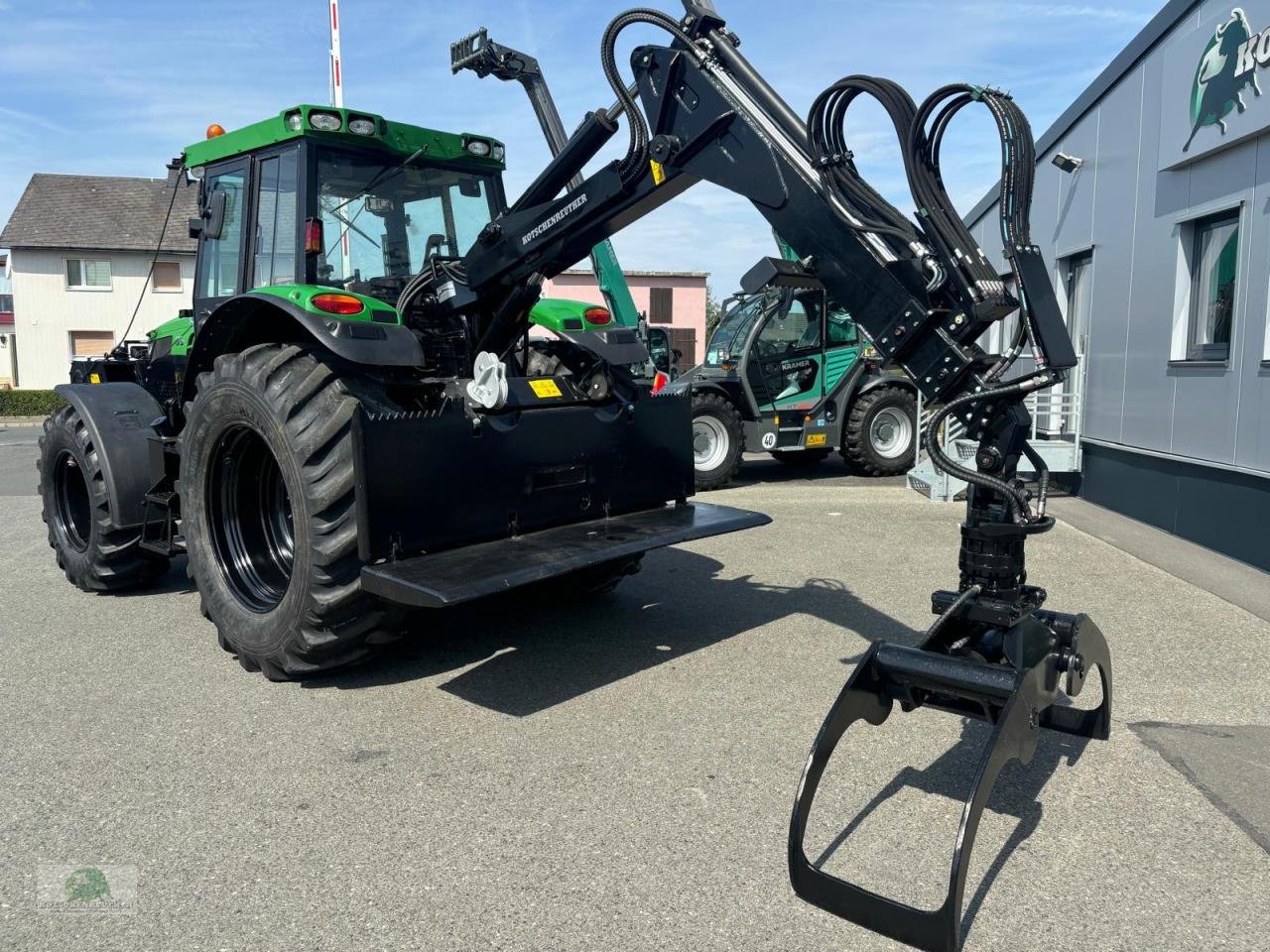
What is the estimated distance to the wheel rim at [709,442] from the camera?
36.7 feet

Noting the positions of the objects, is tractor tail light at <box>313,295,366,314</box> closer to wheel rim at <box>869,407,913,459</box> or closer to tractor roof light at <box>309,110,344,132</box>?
tractor roof light at <box>309,110,344,132</box>

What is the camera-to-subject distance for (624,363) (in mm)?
5309

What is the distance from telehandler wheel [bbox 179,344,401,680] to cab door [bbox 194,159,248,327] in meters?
0.82

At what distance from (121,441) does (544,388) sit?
286 centimetres

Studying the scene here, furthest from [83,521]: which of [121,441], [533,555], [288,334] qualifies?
[533,555]

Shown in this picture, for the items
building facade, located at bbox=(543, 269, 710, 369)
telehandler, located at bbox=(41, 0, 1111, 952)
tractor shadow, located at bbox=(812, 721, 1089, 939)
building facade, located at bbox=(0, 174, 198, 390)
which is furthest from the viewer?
building facade, located at bbox=(543, 269, 710, 369)

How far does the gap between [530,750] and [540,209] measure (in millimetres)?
2449

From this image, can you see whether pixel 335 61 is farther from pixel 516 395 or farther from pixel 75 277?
pixel 75 277

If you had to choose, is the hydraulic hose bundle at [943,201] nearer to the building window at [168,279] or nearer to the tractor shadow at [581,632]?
the tractor shadow at [581,632]

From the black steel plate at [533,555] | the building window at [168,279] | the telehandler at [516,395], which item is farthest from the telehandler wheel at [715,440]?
the building window at [168,279]

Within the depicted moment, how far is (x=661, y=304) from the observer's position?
33.8 metres

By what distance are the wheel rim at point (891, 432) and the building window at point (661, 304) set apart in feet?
72.3

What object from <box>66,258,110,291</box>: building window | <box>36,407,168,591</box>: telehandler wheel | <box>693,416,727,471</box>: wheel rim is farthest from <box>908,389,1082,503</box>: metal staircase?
<box>66,258,110,291</box>: building window

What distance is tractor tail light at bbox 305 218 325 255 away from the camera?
4.82 metres
